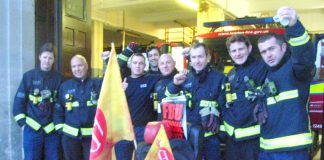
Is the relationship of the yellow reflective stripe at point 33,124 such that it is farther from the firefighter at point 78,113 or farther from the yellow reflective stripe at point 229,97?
the yellow reflective stripe at point 229,97

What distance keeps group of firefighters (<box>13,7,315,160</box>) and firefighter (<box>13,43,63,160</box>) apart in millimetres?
11

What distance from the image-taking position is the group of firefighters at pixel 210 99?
2.87 metres

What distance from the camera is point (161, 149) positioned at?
294 cm

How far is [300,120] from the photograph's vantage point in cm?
285

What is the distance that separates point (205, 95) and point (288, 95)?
973mm

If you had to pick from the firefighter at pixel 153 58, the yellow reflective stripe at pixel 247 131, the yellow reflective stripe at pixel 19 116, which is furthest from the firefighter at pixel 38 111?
the yellow reflective stripe at pixel 247 131

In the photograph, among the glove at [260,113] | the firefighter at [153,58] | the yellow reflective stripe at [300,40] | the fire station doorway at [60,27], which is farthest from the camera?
the fire station doorway at [60,27]

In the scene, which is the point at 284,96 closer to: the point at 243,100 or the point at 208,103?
the point at 243,100

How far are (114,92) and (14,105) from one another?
82.6 inches

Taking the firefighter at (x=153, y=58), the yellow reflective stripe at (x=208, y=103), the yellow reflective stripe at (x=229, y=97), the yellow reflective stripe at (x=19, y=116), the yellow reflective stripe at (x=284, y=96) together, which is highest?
the firefighter at (x=153, y=58)

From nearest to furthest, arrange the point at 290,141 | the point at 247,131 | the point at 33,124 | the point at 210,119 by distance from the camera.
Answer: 1. the point at 290,141
2. the point at 247,131
3. the point at 210,119
4. the point at 33,124

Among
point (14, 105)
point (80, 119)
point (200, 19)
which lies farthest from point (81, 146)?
point (200, 19)

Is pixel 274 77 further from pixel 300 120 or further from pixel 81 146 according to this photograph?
pixel 81 146

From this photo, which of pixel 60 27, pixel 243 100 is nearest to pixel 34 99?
pixel 60 27
